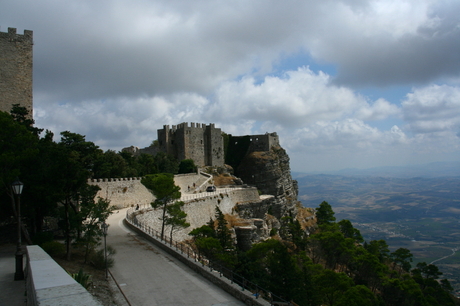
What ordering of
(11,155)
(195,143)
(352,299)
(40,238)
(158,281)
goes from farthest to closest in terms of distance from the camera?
(195,143)
(352,299)
(40,238)
(11,155)
(158,281)

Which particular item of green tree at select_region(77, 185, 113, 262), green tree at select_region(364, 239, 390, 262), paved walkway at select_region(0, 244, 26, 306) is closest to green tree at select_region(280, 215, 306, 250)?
green tree at select_region(364, 239, 390, 262)

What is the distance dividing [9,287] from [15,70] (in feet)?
74.2

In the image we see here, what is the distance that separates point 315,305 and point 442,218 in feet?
649

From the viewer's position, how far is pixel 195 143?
52.6 meters

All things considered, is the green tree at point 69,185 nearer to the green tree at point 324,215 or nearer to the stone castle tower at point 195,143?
the stone castle tower at point 195,143

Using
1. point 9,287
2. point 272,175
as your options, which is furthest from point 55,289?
point 272,175

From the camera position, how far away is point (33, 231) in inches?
696

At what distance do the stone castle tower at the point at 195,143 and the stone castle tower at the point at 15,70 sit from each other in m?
26.1

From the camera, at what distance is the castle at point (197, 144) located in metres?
51.6

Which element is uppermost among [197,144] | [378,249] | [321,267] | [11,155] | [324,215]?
[197,144]

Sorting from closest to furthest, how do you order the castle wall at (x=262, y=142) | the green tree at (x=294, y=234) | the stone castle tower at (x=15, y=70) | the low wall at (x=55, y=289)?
the low wall at (x=55, y=289), the stone castle tower at (x=15, y=70), the green tree at (x=294, y=234), the castle wall at (x=262, y=142)

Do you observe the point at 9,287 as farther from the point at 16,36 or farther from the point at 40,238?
the point at 16,36

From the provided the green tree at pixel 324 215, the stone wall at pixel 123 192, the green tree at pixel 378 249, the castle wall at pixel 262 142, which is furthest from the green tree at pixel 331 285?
the castle wall at pixel 262 142

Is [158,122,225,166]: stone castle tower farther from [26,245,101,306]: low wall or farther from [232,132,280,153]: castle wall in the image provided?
[26,245,101,306]: low wall
